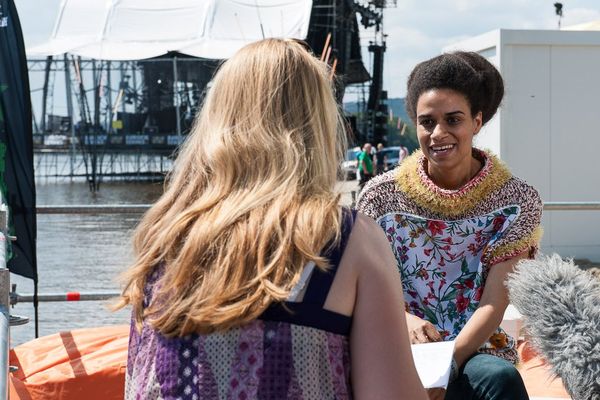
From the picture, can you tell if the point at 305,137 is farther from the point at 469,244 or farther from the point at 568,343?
the point at 469,244

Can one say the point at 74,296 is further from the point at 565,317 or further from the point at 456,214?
the point at 565,317

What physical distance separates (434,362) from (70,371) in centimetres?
212

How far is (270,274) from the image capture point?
172cm

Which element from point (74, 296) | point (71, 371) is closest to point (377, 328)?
point (71, 371)

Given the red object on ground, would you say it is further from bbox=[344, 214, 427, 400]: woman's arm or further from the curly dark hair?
bbox=[344, 214, 427, 400]: woman's arm

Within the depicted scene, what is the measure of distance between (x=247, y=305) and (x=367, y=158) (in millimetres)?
25691

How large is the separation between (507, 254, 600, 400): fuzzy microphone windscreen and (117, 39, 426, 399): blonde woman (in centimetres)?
34

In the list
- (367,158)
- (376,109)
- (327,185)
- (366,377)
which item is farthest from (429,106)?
(376,109)

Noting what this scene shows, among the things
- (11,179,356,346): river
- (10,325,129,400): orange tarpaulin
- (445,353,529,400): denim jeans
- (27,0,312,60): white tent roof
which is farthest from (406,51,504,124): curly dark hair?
(27,0,312,60): white tent roof

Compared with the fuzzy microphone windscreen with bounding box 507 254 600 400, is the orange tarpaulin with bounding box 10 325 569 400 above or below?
below

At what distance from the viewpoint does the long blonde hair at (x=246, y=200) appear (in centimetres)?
173

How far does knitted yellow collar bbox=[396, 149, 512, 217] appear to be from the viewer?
2.87m

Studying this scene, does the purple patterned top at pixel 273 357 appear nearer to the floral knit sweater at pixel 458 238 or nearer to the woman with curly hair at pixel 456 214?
the woman with curly hair at pixel 456 214

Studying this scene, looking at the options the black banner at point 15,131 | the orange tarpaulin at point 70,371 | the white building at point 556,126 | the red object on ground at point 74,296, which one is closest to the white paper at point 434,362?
the orange tarpaulin at point 70,371
